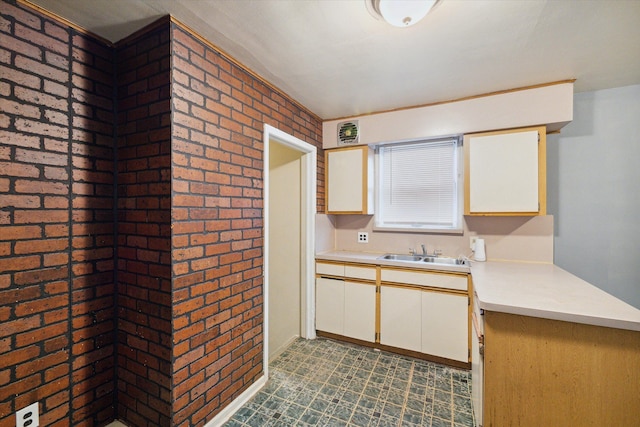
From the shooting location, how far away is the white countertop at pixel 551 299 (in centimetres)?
122

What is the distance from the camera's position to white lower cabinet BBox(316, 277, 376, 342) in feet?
8.91

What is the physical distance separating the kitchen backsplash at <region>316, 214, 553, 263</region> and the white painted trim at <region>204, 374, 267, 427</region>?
141cm

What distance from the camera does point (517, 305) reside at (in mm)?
1349

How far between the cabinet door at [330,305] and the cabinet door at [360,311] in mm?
57

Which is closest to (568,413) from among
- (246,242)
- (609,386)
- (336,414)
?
(609,386)

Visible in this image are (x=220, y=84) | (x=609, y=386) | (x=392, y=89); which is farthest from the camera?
Result: (x=392, y=89)

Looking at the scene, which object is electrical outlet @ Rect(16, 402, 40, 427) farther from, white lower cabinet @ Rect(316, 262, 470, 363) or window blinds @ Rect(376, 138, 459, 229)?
window blinds @ Rect(376, 138, 459, 229)

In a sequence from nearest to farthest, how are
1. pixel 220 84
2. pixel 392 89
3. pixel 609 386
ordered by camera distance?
pixel 609 386, pixel 220 84, pixel 392 89

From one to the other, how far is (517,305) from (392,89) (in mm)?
1899

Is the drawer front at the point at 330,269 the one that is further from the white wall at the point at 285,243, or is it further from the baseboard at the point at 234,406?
the baseboard at the point at 234,406

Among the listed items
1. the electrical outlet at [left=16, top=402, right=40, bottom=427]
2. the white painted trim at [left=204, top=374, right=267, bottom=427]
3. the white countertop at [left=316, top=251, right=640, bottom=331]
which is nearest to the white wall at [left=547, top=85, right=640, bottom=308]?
the white countertop at [left=316, top=251, right=640, bottom=331]

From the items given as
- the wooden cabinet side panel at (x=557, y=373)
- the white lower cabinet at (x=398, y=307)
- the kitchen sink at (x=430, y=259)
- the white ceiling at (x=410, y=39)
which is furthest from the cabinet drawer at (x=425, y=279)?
the white ceiling at (x=410, y=39)

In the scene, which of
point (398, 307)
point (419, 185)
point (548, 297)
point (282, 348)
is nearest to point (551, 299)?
point (548, 297)

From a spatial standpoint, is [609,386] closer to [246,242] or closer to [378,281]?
[378,281]
